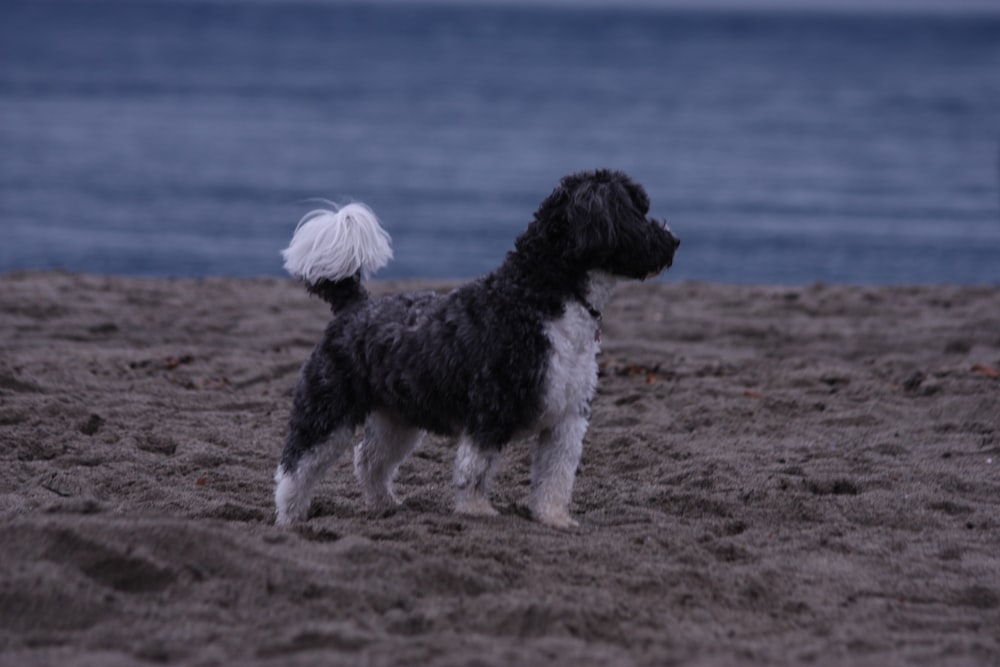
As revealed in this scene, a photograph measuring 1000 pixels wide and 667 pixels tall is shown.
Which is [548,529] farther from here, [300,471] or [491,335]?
[300,471]

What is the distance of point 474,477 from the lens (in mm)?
6500

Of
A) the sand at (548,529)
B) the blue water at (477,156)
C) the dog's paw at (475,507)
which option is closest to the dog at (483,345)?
the dog's paw at (475,507)

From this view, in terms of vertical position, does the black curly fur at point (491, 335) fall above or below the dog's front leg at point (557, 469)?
above

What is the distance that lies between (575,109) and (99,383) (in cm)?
4048

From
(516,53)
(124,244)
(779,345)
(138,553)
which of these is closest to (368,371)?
(138,553)

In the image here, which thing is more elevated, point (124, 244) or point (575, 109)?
point (575, 109)

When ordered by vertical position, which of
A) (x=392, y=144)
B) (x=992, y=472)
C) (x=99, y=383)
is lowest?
(x=99, y=383)

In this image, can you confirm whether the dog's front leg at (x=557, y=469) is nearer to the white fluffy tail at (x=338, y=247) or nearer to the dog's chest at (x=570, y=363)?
the dog's chest at (x=570, y=363)

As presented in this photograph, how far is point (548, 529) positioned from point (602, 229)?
1444 mm

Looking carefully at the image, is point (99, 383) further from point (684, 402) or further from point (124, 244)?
point (124, 244)

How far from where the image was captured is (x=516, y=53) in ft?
299

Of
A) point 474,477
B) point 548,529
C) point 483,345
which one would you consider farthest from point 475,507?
point 483,345

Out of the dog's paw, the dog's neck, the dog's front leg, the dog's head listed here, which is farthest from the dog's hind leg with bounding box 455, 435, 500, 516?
the dog's head

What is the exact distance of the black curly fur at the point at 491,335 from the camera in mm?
6316
